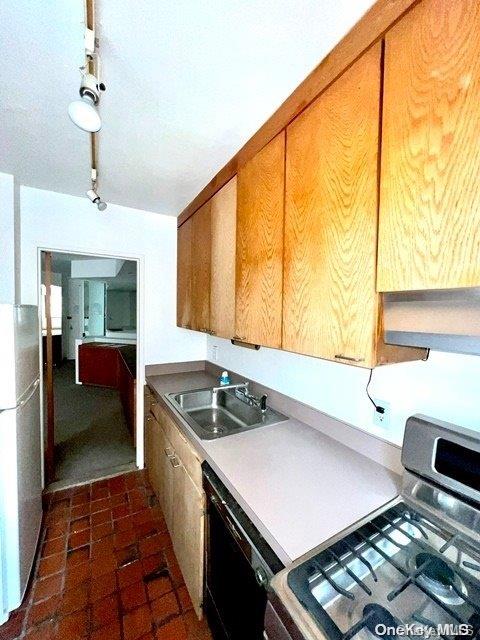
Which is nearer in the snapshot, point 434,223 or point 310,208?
point 434,223

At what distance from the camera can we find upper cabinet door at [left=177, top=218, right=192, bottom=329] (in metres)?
2.21

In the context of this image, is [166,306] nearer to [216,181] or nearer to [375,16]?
[216,181]

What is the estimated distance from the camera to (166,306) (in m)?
2.55

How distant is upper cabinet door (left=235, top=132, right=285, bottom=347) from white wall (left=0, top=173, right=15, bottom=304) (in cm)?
156

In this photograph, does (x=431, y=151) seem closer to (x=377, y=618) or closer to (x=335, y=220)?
(x=335, y=220)

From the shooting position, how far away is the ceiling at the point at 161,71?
77cm

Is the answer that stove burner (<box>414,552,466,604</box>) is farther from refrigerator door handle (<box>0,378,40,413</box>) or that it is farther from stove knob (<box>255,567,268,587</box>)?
refrigerator door handle (<box>0,378,40,413</box>)

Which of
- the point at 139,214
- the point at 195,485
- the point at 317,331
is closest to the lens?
the point at 317,331

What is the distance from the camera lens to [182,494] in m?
1.41

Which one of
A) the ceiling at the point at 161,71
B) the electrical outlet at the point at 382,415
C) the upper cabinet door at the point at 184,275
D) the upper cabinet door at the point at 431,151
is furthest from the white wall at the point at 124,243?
the upper cabinet door at the point at 431,151

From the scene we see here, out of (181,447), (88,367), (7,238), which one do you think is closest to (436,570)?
(181,447)

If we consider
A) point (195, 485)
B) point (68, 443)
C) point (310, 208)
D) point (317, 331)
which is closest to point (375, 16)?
point (310, 208)

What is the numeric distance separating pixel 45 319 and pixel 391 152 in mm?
2600

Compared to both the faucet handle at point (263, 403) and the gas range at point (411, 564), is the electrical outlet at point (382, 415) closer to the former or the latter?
the gas range at point (411, 564)
